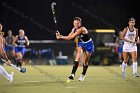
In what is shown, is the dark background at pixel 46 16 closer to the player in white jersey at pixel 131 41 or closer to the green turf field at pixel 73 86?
the player in white jersey at pixel 131 41

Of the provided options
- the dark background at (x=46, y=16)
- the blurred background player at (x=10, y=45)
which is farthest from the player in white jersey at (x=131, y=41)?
the dark background at (x=46, y=16)

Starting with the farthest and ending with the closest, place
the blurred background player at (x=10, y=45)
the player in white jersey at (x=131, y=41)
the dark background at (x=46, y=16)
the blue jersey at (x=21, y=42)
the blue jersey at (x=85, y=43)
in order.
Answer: the dark background at (x=46, y=16) < the blurred background player at (x=10, y=45) < the blue jersey at (x=21, y=42) < the player in white jersey at (x=131, y=41) < the blue jersey at (x=85, y=43)

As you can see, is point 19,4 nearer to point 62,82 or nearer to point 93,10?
point 93,10

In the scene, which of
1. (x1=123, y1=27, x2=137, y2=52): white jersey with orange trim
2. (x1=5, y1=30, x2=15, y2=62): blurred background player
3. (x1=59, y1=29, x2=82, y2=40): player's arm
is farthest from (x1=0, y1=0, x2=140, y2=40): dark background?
(x1=59, y1=29, x2=82, y2=40): player's arm

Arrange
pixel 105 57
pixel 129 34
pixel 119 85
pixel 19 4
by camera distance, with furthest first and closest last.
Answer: pixel 19 4
pixel 105 57
pixel 129 34
pixel 119 85

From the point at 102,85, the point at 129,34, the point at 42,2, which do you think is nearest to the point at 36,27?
the point at 42,2

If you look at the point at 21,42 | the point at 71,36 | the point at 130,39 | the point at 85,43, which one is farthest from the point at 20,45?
the point at 71,36

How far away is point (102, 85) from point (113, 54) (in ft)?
37.7

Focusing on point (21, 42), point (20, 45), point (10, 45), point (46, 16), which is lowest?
point (10, 45)

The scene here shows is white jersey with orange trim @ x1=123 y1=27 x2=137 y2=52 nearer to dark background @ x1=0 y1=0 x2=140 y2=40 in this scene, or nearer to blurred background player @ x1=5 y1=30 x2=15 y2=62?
blurred background player @ x1=5 y1=30 x2=15 y2=62

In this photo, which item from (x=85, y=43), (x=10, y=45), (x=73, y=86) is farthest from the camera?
(x=10, y=45)

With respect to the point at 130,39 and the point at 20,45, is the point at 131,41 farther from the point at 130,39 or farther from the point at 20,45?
the point at 20,45

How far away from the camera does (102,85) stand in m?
13.1

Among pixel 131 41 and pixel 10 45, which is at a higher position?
pixel 131 41
